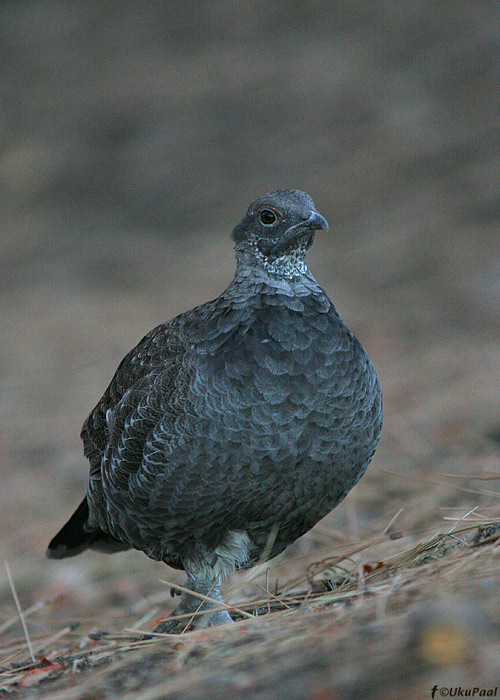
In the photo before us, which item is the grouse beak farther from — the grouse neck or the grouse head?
the grouse neck

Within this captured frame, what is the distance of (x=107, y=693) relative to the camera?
2926mm

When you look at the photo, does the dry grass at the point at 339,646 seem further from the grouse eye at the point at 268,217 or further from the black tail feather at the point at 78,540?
the grouse eye at the point at 268,217

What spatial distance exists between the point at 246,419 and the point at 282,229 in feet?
3.05

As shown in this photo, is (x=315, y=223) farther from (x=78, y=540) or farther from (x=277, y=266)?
(x=78, y=540)

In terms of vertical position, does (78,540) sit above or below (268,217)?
below

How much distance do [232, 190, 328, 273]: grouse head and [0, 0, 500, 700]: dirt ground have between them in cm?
133

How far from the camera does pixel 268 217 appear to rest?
165 inches

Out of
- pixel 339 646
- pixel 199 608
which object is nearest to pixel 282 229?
pixel 199 608

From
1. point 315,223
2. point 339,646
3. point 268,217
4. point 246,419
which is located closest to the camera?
point 339,646

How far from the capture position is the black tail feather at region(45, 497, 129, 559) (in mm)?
4980

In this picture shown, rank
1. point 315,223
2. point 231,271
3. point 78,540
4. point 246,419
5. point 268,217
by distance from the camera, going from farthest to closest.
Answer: point 231,271 < point 78,540 < point 268,217 < point 315,223 < point 246,419

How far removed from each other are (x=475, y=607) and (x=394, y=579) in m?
0.77

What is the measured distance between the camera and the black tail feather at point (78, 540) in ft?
16.3

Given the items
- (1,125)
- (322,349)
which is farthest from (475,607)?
(1,125)
